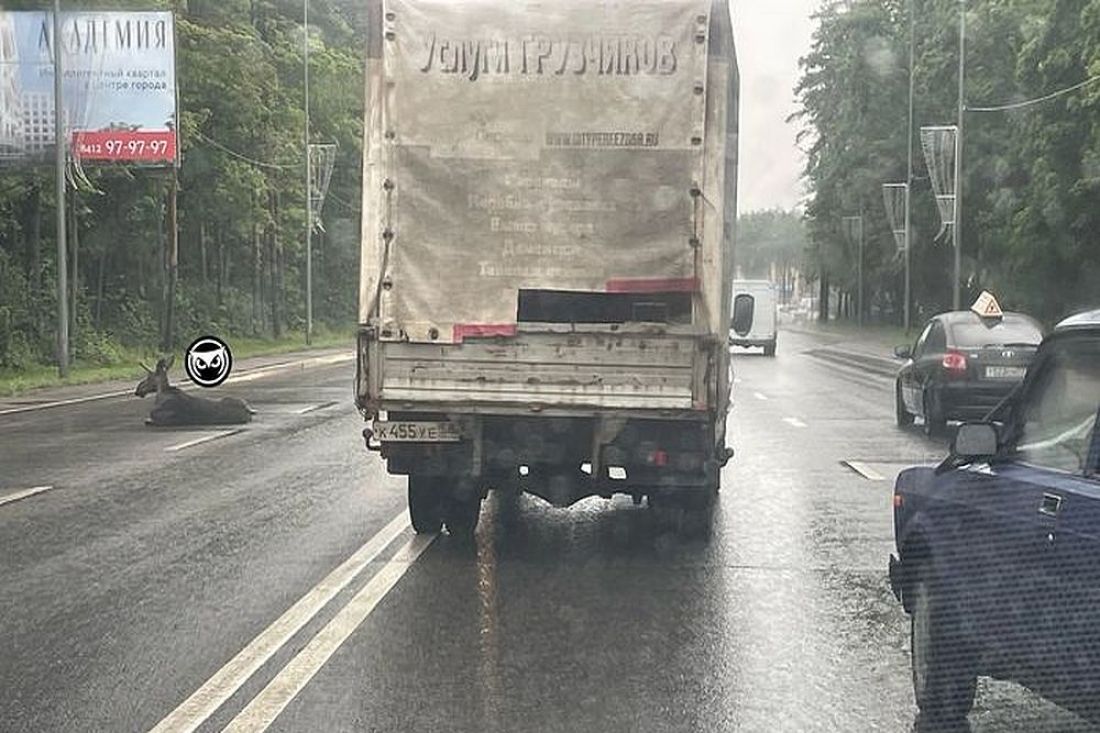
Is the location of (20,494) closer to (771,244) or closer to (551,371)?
(551,371)

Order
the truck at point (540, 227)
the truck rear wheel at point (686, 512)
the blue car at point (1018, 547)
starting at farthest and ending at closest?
1. the truck rear wheel at point (686, 512)
2. the truck at point (540, 227)
3. the blue car at point (1018, 547)

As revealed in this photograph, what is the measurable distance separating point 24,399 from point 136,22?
973 cm

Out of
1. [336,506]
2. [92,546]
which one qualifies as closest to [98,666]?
[92,546]

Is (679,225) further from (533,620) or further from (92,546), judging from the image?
(92,546)

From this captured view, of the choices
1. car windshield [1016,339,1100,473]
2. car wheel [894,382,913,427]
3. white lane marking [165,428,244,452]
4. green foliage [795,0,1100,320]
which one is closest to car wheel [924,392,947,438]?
car wheel [894,382,913,427]

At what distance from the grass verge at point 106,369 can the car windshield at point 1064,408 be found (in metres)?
23.9

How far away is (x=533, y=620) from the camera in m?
7.31

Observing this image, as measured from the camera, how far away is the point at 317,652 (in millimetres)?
6652

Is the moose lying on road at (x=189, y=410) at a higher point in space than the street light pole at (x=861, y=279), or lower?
lower

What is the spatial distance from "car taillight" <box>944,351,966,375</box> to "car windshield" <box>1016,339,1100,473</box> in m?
12.0

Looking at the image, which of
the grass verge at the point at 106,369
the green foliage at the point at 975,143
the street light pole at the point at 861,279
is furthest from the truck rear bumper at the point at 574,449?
the street light pole at the point at 861,279

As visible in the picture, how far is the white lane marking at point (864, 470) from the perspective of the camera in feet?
43.5

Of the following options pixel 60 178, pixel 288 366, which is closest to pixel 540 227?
pixel 60 178
